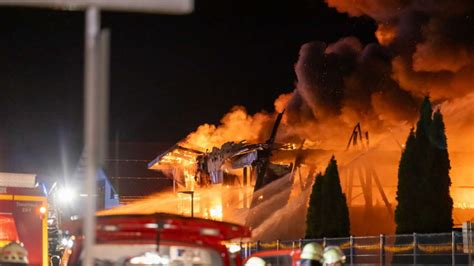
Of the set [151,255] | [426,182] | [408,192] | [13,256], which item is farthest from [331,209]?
[151,255]

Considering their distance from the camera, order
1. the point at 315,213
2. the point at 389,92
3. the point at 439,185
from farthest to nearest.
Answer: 1. the point at 389,92
2. the point at 315,213
3. the point at 439,185

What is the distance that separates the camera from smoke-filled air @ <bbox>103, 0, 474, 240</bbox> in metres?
33.7

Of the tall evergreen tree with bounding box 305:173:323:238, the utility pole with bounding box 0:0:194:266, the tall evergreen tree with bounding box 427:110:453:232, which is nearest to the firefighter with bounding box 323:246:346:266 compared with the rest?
the utility pole with bounding box 0:0:194:266

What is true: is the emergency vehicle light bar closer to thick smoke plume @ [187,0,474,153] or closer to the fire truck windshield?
the fire truck windshield

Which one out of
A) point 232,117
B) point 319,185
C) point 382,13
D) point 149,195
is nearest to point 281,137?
point 382,13

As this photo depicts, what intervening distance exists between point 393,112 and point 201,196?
523 inches

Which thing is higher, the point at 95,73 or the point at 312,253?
the point at 95,73

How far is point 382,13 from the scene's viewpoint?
133 ft

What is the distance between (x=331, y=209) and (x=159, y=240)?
1882 centimetres

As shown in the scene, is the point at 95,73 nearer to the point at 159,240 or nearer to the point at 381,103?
the point at 159,240

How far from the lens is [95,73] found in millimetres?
3748

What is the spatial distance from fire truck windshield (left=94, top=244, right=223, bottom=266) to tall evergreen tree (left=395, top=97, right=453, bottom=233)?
14.1 m

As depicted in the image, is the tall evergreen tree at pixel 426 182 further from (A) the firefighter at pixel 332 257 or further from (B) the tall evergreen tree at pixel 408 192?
(A) the firefighter at pixel 332 257

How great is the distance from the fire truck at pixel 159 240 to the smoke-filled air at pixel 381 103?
24048mm
